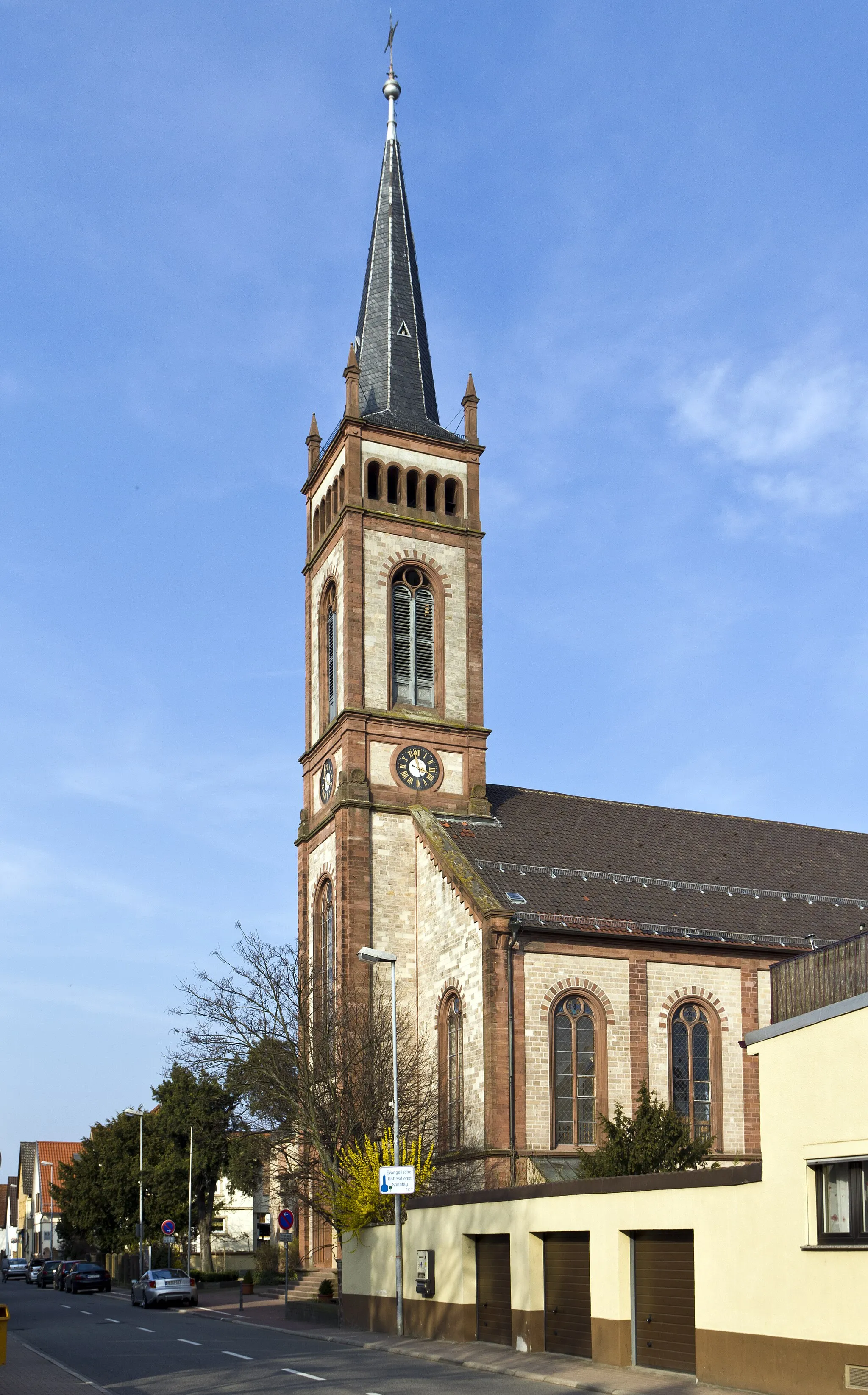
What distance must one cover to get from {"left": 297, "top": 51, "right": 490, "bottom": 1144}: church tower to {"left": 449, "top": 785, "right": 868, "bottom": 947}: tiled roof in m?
2.37

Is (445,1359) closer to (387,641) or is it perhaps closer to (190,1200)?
(387,641)

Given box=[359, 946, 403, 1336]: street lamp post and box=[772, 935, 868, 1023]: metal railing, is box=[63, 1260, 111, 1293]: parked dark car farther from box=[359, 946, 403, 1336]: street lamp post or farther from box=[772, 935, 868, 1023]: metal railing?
box=[772, 935, 868, 1023]: metal railing

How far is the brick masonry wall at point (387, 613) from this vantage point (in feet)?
155

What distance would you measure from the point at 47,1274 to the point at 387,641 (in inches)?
1779

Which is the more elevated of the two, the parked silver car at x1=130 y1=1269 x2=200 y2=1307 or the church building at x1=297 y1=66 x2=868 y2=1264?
the church building at x1=297 y1=66 x2=868 y2=1264

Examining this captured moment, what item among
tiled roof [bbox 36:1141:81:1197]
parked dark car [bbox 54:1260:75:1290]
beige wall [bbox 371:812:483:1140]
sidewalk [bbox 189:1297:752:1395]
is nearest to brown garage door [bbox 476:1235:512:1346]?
sidewalk [bbox 189:1297:752:1395]

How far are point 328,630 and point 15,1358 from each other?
94.8 feet

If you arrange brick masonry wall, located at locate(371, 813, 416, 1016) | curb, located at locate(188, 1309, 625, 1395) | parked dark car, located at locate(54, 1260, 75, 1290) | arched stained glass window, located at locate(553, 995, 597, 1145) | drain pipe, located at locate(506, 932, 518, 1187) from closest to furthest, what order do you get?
curb, located at locate(188, 1309, 625, 1395), drain pipe, located at locate(506, 932, 518, 1187), arched stained glass window, located at locate(553, 995, 597, 1145), brick masonry wall, located at locate(371, 813, 416, 1016), parked dark car, located at locate(54, 1260, 75, 1290)

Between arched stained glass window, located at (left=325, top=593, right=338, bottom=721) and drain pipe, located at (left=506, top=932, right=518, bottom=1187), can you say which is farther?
arched stained glass window, located at (left=325, top=593, right=338, bottom=721)

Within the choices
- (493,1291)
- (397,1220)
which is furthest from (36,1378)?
(397,1220)

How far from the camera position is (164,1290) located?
154 ft

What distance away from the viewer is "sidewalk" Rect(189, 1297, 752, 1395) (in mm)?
19641

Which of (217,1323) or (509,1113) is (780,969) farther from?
(217,1323)

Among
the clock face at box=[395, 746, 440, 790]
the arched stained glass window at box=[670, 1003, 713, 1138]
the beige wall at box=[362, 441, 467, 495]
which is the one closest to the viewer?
the arched stained glass window at box=[670, 1003, 713, 1138]
